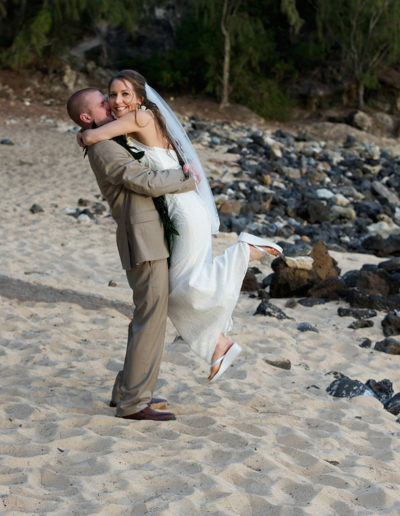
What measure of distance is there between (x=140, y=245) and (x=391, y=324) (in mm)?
3463

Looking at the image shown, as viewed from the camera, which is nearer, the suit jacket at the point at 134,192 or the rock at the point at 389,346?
the suit jacket at the point at 134,192

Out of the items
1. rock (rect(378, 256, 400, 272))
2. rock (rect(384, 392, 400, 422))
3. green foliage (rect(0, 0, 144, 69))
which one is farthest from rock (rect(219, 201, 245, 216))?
green foliage (rect(0, 0, 144, 69))

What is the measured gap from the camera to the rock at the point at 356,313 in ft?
22.1

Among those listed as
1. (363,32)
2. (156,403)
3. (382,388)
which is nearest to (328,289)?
(382,388)

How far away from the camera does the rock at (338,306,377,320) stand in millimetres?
6734

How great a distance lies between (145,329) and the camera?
12.1 ft

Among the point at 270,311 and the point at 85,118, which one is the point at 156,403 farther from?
the point at 270,311

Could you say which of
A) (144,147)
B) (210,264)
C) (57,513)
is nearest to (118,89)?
(144,147)

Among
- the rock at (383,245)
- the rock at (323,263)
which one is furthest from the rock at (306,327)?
the rock at (383,245)

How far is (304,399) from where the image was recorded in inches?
179

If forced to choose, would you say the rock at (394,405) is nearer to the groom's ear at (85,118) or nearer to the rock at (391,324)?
the rock at (391,324)

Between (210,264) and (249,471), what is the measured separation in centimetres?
103

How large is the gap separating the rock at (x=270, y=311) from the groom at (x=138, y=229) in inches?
121

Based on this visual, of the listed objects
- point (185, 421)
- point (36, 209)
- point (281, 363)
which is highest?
point (185, 421)
